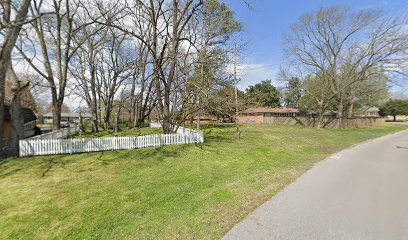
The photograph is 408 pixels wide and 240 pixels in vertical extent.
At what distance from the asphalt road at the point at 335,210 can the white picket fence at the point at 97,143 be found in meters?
7.86

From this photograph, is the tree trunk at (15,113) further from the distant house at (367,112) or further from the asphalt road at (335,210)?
the distant house at (367,112)

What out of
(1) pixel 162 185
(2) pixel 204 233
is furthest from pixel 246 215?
(1) pixel 162 185

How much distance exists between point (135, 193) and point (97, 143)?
23.6 feet

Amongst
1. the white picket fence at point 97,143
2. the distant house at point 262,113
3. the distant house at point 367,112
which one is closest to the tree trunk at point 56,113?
the white picket fence at point 97,143

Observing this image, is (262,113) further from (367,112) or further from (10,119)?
(367,112)

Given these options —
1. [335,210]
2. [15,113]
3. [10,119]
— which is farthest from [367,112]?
[10,119]

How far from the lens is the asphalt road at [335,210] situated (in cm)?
331

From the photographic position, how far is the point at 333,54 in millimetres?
27266

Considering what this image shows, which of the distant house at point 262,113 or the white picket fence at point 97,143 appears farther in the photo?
the distant house at point 262,113

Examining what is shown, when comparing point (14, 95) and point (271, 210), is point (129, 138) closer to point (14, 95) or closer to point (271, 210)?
point (14, 95)

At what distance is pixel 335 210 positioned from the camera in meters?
4.07

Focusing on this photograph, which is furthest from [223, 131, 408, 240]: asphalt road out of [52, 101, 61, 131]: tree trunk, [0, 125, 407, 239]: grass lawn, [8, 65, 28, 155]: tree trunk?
[52, 101, 61, 131]: tree trunk

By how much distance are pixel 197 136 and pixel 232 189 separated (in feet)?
26.3

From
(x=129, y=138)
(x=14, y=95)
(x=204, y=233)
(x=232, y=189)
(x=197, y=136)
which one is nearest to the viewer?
(x=204, y=233)
